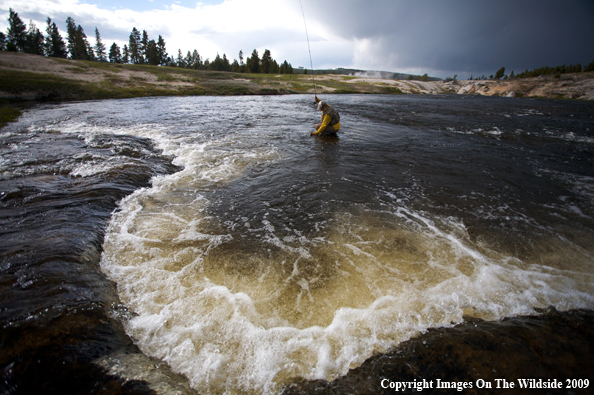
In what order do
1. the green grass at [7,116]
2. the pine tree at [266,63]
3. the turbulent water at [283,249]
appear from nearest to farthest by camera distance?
the turbulent water at [283,249] → the green grass at [7,116] → the pine tree at [266,63]

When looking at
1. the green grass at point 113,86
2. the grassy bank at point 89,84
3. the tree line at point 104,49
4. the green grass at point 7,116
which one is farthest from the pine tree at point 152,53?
the green grass at point 7,116

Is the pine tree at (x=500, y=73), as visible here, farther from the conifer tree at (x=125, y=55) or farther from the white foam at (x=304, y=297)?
the conifer tree at (x=125, y=55)

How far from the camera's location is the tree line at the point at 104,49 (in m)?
77.6

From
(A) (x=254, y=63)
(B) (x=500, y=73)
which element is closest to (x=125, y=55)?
(A) (x=254, y=63)

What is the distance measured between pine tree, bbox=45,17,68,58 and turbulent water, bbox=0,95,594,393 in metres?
104

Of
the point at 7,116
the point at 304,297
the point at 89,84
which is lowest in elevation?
the point at 304,297

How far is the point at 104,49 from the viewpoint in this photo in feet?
378

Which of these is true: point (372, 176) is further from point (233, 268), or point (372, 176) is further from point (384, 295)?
point (233, 268)

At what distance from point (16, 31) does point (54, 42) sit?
12579 mm

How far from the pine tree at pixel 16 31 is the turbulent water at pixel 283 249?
111502mm

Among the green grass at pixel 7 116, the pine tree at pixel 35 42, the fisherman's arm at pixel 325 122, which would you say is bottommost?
the green grass at pixel 7 116

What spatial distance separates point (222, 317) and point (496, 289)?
480 centimetres

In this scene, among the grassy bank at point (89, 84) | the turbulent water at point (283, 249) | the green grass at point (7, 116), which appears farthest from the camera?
the grassy bank at point (89, 84)

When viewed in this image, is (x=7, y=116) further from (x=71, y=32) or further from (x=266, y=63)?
(x=71, y=32)
